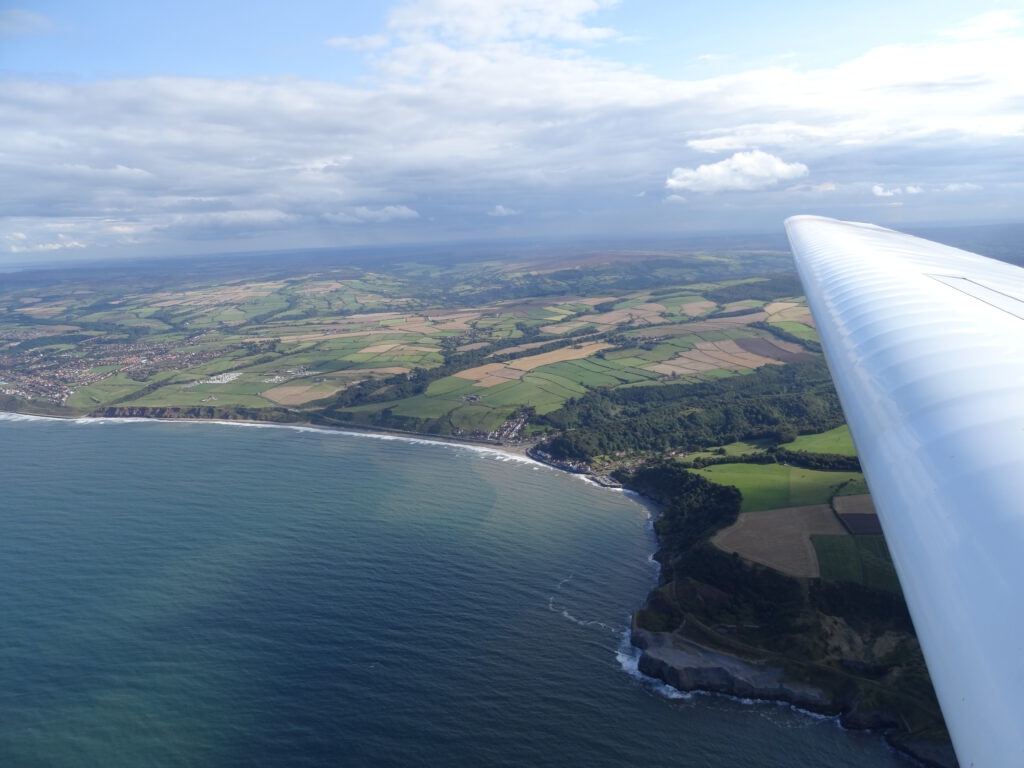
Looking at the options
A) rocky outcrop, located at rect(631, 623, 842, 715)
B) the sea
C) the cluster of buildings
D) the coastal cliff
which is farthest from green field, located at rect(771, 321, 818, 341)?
the cluster of buildings

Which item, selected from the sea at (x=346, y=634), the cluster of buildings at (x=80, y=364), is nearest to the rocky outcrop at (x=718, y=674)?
the sea at (x=346, y=634)

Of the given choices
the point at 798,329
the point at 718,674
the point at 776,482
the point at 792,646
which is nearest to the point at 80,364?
the point at 776,482

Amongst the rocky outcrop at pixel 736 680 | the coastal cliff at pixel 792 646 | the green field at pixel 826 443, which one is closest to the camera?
the rocky outcrop at pixel 736 680

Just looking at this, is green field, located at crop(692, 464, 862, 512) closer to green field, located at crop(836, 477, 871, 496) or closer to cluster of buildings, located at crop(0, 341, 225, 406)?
green field, located at crop(836, 477, 871, 496)

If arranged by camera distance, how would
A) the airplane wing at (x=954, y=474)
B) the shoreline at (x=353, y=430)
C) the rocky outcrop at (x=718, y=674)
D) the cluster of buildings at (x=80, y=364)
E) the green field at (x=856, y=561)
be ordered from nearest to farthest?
1. the airplane wing at (x=954, y=474)
2. the rocky outcrop at (x=718, y=674)
3. the green field at (x=856, y=561)
4. the shoreline at (x=353, y=430)
5. the cluster of buildings at (x=80, y=364)

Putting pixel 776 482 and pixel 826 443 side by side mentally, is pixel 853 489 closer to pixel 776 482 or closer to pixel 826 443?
pixel 776 482

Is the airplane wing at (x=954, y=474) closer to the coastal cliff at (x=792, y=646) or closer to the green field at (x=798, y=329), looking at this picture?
the coastal cliff at (x=792, y=646)
